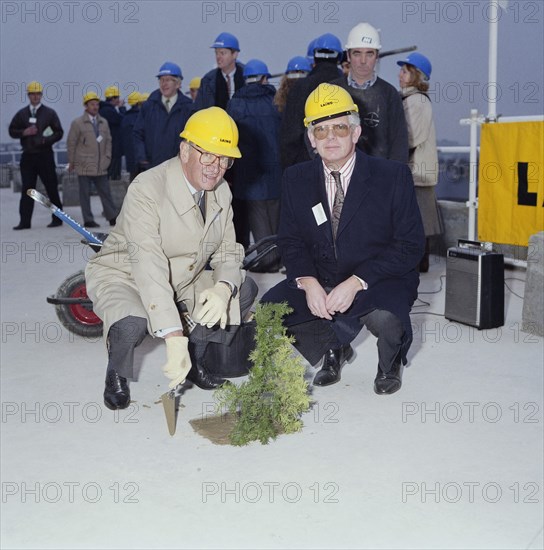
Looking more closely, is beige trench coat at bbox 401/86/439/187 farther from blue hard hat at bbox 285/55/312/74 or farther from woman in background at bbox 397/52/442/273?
blue hard hat at bbox 285/55/312/74

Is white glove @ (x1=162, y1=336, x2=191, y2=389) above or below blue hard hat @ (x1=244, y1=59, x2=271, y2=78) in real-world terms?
below

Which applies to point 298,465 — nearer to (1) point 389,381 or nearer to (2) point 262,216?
(1) point 389,381

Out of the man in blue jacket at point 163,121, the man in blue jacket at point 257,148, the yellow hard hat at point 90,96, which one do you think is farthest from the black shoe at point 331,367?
the yellow hard hat at point 90,96

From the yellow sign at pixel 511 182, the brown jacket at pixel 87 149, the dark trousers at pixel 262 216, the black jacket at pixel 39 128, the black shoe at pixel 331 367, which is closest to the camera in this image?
the black shoe at pixel 331 367

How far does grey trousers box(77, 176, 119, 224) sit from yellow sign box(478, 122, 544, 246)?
5808 mm

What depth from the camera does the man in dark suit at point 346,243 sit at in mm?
3646

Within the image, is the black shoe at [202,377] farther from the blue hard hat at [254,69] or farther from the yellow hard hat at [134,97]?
the yellow hard hat at [134,97]

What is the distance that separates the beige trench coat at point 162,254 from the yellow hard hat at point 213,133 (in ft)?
0.90

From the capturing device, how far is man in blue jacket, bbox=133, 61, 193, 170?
7.25 metres

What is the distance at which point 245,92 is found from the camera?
640 cm

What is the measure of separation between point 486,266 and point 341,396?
1.56 m

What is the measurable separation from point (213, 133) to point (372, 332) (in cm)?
118

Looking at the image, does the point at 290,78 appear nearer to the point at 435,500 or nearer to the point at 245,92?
the point at 245,92

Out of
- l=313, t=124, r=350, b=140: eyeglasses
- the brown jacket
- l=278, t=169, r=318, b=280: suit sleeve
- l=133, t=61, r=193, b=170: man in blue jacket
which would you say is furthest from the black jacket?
l=313, t=124, r=350, b=140: eyeglasses
